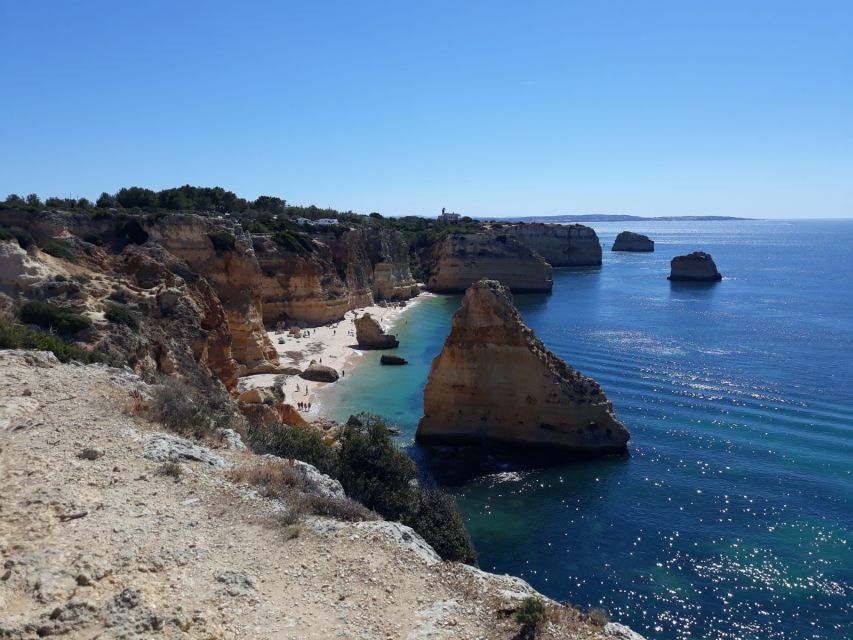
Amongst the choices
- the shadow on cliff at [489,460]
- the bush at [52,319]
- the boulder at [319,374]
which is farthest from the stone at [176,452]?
the boulder at [319,374]

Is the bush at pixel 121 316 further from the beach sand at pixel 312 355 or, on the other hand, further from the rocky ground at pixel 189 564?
the beach sand at pixel 312 355

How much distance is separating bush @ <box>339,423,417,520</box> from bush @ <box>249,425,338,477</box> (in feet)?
1.30

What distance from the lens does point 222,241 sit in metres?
39.9

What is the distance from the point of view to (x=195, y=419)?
44.1 feet

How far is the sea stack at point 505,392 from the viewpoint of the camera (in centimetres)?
2753

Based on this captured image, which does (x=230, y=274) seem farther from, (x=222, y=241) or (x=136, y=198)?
(x=136, y=198)

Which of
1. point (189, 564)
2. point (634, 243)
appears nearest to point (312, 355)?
point (189, 564)

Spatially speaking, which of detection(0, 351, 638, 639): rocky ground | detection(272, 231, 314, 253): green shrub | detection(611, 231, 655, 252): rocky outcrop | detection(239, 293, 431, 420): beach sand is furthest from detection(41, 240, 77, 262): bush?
detection(611, 231, 655, 252): rocky outcrop

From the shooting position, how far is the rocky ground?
7.37 metres

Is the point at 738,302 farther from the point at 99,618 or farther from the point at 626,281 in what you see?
the point at 99,618

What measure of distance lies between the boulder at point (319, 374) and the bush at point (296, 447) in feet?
75.6

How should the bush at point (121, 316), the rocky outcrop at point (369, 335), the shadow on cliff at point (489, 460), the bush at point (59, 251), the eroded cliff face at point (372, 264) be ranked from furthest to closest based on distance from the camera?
the eroded cliff face at point (372, 264), the rocky outcrop at point (369, 335), the shadow on cliff at point (489, 460), the bush at point (59, 251), the bush at point (121, 316)

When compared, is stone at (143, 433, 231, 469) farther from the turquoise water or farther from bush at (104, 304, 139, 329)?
the turquoise water

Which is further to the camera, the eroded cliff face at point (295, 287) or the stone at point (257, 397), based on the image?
the eroded cliff face at point (295, 287)
